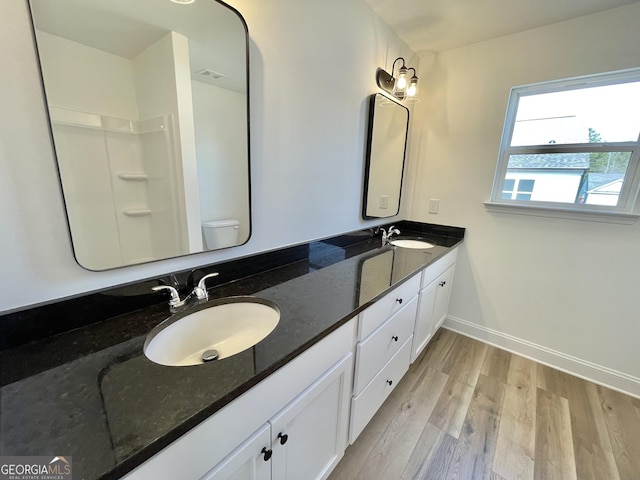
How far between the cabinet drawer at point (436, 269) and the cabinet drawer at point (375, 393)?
0.39 m

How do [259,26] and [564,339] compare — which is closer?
[259,26]

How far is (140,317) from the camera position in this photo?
0.86 metres

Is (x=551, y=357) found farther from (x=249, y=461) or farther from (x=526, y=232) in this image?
(x=249, y=461)

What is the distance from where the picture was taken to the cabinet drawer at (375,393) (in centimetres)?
117

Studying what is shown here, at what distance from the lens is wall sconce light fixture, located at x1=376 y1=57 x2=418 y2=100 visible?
1.77 m

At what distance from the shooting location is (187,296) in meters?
0.98

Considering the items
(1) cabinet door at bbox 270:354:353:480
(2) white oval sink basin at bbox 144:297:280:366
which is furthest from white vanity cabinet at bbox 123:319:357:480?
(2) white oval sink basin at bbox 144:297:280:366

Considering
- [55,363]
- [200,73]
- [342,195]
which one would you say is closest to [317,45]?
[200,73]

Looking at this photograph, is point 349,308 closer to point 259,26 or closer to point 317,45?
point 259,26

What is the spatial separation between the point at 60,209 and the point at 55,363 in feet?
1.34

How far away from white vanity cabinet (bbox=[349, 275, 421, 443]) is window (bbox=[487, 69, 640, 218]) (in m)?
1.23

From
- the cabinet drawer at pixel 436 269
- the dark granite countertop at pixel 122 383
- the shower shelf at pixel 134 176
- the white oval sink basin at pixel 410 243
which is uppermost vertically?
the shower shelf at pixel 134 176

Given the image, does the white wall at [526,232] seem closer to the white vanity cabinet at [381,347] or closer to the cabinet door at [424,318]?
the cabinet door at [424,318]

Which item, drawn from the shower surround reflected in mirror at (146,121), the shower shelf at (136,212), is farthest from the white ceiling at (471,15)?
the shower shelf at (136,212)
